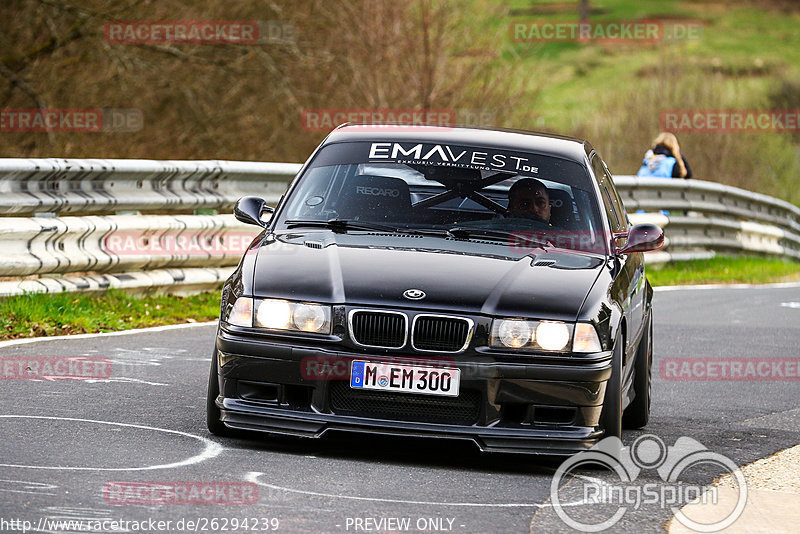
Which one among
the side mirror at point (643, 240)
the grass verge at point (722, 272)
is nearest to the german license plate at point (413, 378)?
the side mirror at point (643, 240)

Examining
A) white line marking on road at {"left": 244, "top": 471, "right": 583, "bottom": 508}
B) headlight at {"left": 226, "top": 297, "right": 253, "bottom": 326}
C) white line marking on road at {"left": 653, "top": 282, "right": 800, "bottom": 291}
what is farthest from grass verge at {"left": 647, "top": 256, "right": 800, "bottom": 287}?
white line marking on road at {"left": 244, "top": 471, "right": 583, "bottom": 508}

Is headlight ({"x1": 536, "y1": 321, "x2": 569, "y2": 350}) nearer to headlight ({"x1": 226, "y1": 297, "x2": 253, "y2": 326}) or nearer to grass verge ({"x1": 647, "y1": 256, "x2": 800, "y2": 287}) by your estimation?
headlight ({"x1": 226, "y1": 297, "x2": 253, "y2": 326})

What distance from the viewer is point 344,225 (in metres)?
6.96

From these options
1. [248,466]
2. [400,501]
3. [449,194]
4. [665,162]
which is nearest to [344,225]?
[449,194]

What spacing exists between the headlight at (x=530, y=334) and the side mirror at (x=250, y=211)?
1877 mm

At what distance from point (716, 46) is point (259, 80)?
80.6 meters

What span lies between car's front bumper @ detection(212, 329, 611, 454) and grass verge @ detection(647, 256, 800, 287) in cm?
1107

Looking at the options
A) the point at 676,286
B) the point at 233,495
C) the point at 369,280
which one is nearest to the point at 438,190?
the point at 369,280

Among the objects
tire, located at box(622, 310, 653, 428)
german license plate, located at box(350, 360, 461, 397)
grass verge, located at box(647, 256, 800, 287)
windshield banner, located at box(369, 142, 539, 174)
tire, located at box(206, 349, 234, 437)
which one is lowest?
grass verge, located at box(647, 256, 800, 287)

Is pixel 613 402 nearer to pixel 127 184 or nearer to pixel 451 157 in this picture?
pixel 451 157

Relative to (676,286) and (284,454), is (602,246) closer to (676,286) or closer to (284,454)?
(284,454)

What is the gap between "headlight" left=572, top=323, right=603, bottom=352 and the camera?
235 inches

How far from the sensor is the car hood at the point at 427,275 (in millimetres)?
5973

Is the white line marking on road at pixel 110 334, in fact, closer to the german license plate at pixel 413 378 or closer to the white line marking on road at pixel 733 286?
the german license plate at pixel 413 378
